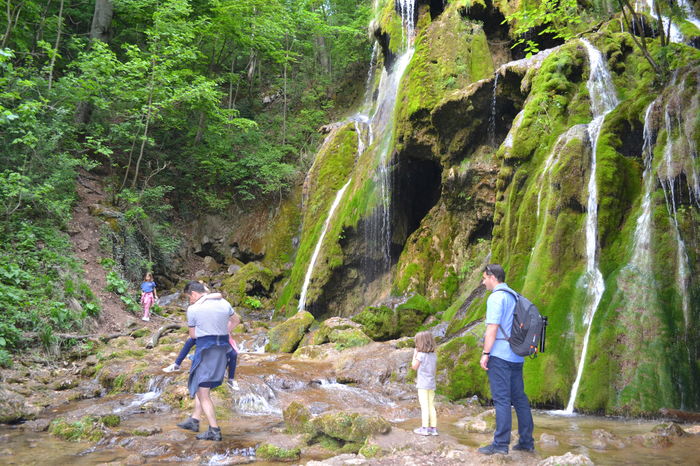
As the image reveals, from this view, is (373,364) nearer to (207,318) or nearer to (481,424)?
(481,424)

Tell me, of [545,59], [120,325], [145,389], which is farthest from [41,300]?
[545,59]

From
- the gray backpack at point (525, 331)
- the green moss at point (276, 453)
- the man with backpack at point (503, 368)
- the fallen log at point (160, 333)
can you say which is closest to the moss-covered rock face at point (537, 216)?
the man with backpack at point (503, 368)

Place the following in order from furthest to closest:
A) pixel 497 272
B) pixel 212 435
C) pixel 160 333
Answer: pixel 160 333 → pixel 212 435 → pixel 497 272

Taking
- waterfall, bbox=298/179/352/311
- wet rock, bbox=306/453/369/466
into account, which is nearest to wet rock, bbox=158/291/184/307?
waterfall, bbox=298/179/352/311

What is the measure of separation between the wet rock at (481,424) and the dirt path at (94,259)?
10078 millimetres

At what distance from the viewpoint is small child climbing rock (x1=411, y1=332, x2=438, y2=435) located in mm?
5715

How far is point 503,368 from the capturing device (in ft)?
15.2

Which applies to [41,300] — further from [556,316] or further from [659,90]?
[659,90]

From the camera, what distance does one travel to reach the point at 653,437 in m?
5.23

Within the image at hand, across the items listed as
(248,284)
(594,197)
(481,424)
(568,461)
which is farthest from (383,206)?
(568,461)

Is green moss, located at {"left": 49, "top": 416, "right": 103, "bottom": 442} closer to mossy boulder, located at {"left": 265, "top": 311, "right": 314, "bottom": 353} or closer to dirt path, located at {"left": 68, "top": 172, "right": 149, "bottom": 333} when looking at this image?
dirt path, located at {"left": 68, "top": 172, "right": 149, "bottom": 333}

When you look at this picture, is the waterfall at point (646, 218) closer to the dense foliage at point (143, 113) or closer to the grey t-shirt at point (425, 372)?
the grey t-shirt at point (425, 372)

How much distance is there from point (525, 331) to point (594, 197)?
199 inches

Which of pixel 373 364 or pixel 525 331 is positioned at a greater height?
pixel 525 331
